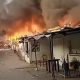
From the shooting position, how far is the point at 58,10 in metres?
29.9

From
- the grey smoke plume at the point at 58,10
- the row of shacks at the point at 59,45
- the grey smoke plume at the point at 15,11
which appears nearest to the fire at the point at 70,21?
the grey smoke plume at the point at 58,10

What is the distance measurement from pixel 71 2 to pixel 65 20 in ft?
5.71

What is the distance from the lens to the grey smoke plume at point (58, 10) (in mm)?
26978

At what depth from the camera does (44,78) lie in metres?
17.8

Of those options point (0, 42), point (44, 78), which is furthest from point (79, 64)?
point (0, 42)

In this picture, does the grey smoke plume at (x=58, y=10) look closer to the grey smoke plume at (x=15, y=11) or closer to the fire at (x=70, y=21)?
the fire at (x=70, y=21)

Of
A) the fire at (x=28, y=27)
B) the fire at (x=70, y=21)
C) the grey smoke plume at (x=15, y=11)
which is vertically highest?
the grey smoke plume at (x=15, y=11)

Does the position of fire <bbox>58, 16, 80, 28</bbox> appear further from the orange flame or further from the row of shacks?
the orange flame

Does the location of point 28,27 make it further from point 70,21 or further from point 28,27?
point 70,21

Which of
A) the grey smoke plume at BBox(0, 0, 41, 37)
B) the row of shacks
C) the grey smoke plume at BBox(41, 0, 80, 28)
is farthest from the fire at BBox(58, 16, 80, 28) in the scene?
the grey smoke plume at BBox(0, 0, 41, 37)

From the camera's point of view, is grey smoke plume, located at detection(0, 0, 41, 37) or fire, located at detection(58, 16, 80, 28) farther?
grey smoke plume, located at detection(0, 0, 41, 37)

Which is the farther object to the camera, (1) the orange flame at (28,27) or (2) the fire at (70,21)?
(1) the orange flame at (28,27)

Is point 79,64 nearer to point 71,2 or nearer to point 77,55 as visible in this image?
point 77,55

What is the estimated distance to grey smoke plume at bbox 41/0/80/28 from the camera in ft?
88.5
